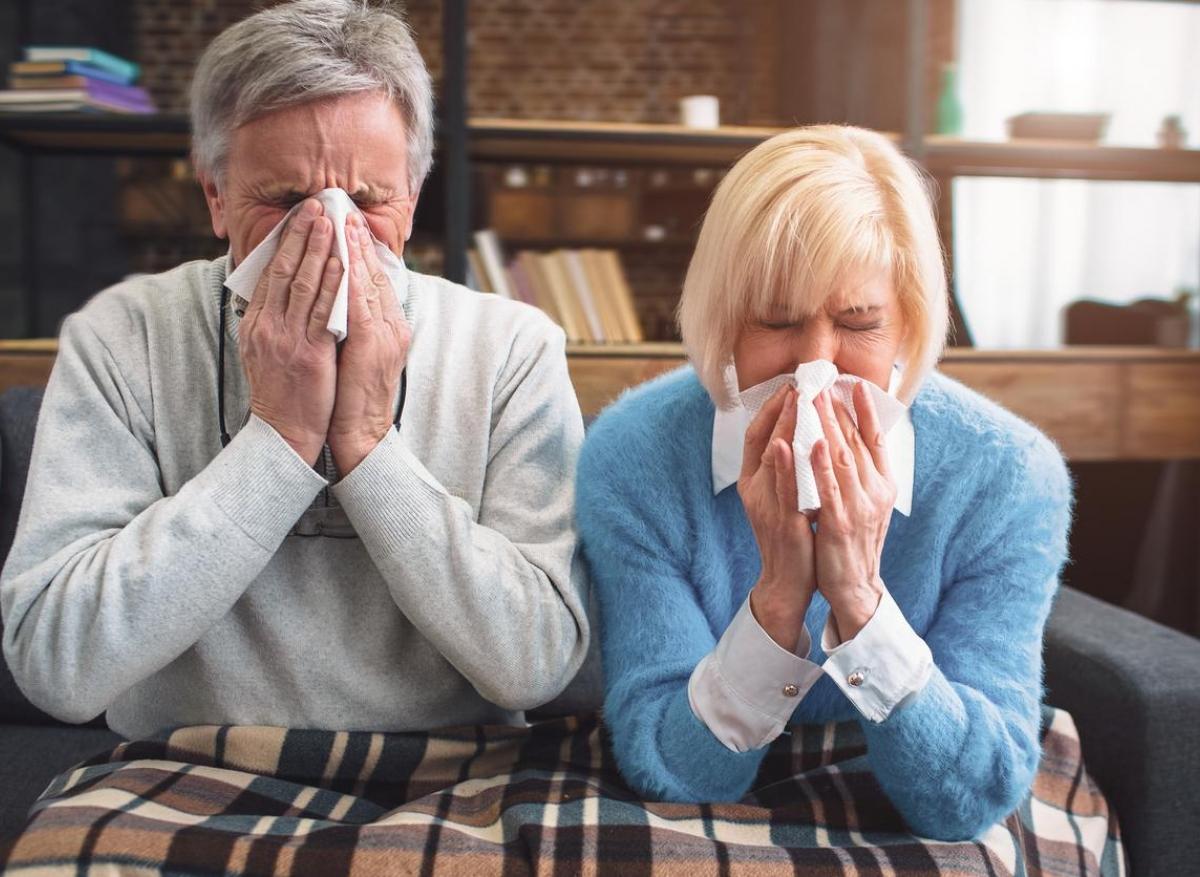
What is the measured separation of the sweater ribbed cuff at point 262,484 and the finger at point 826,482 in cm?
45

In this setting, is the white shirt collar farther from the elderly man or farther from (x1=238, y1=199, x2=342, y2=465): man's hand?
(x1=238, y1=199, x2=342, y2=465): man's hand

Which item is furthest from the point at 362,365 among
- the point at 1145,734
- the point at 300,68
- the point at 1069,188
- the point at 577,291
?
the point at 1069,188

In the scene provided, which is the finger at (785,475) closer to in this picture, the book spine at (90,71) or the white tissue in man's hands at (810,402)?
the white tissue in man's hands at (810,402)

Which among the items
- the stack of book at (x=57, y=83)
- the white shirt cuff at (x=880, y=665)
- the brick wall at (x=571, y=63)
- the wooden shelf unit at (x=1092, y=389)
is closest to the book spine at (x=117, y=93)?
the stack of book at (x=57, y=83)

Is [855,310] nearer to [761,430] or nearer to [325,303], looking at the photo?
[761,430]

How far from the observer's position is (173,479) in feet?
3.81

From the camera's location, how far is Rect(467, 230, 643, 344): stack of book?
2668mm

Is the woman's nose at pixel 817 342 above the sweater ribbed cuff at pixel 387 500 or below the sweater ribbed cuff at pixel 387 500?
above

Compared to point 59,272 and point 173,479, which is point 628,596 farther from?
point 59,272

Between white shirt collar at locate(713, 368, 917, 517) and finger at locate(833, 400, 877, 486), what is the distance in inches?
3.4

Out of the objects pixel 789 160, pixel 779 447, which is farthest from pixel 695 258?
pixel 779 447

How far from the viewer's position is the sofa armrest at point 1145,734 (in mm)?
1269

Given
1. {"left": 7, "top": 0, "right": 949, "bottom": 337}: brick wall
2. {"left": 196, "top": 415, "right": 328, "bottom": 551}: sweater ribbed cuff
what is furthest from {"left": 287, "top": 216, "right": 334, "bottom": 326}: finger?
{"left": 7, "top": 0, "right": 949, "bottom": 337}: brick wall

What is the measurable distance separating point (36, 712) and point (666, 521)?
3.36 ft
